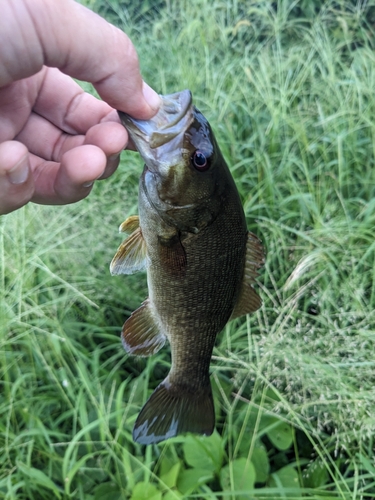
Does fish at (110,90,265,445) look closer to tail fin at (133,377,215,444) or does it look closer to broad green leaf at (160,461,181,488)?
tail fin at (133,377,215,444)

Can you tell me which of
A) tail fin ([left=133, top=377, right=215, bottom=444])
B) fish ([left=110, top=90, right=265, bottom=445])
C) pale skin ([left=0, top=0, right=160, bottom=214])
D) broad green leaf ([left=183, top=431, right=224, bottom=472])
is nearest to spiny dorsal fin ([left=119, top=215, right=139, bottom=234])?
fish ([left=110, top=90, right=265, bottom=445])

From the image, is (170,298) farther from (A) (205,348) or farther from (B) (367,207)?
(B) (367,207)

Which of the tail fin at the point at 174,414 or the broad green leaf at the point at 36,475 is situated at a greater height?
the tail fin at the point at 174,414

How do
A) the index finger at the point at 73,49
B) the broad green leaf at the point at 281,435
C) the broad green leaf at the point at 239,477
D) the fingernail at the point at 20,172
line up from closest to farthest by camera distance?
1. the index finger at the point at 73,49
2. the fingernail at the point at 20,172
3. the broad green leaf at the point at 239,477
4. the broad green leaf at the point at 281,435

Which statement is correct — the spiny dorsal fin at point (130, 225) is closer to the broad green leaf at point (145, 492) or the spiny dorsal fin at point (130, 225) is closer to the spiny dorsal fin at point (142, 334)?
the spiny dorsal fin at point (142, 334)

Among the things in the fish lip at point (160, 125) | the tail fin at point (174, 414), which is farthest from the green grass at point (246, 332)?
the fish lip at point (160, 125)

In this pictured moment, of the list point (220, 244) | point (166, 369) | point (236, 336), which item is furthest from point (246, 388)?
point (220, 244)
